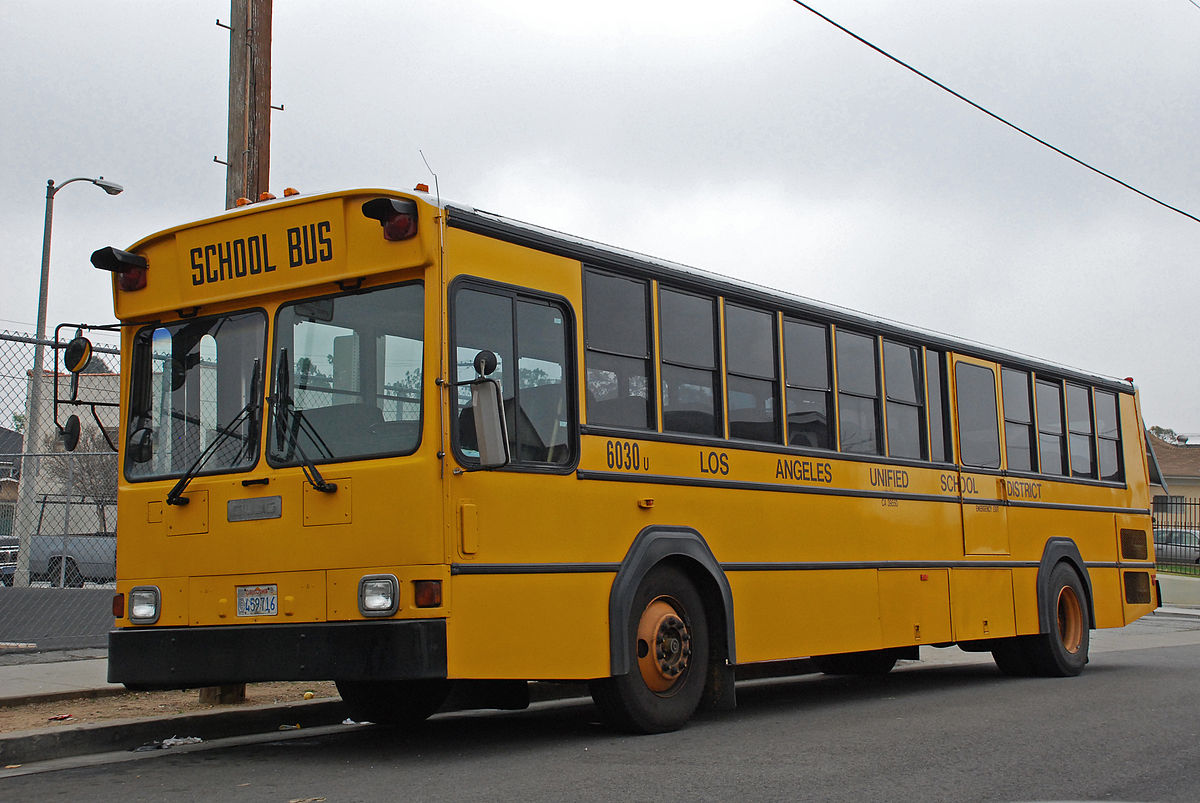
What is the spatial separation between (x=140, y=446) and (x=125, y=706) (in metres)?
2.35

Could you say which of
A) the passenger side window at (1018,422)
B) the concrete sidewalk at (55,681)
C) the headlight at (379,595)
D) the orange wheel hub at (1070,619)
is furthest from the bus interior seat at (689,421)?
the orange wheel hub at (1070,619)

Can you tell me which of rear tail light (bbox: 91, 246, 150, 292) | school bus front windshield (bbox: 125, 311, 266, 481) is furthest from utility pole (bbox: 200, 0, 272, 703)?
school bus front windshield (bbox: 125, 311, 266, 481)

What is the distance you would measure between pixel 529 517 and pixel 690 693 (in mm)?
1899

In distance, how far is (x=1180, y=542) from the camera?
1384 inches

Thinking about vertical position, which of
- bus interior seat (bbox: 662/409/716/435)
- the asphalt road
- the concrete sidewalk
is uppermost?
bus interior seat (bbox: 662/409/716/435)

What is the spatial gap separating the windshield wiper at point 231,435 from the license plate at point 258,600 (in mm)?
741

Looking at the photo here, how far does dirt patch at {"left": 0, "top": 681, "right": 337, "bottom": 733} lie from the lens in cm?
859

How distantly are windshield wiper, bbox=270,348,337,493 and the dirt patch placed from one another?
250 centimetres

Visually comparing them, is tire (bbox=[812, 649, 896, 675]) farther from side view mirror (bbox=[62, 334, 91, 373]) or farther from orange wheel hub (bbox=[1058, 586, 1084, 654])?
side view mirror (bbox=[62, 334, 91, 373])

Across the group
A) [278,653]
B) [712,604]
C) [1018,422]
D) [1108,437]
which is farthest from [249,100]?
[1108,437]

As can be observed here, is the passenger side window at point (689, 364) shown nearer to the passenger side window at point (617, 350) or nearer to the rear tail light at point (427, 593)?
the passenger side window at point (617, 350)

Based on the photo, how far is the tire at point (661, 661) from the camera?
316 inches

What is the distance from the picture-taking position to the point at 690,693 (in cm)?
852

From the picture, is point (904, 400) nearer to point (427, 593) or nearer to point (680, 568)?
point (680, 568)
